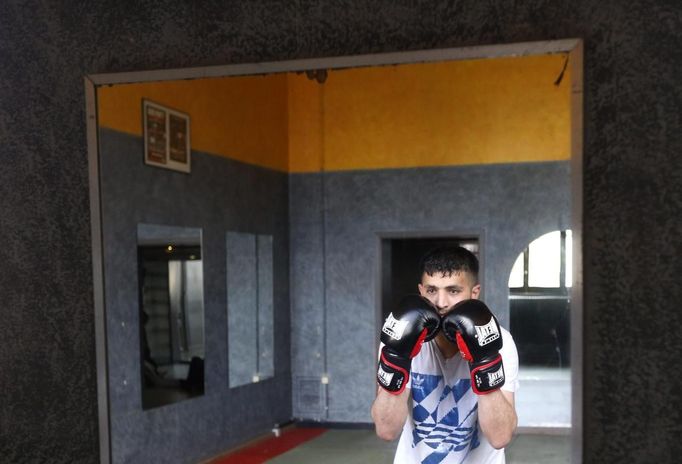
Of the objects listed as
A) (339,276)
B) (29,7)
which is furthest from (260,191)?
(29,7)

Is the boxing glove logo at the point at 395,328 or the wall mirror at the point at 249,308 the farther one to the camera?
the wall mirror at the point at 249,308

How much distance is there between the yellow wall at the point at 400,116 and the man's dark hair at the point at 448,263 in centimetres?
354

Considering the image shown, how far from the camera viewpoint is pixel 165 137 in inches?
187

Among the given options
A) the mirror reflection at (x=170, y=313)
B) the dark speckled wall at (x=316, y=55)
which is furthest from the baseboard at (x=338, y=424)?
the dark speckled wall at (x=316, y=55)

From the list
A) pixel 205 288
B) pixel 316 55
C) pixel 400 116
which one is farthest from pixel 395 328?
pixel 400 116

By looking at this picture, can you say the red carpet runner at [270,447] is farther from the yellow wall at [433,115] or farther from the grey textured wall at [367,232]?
the yellow wall at [433,115]

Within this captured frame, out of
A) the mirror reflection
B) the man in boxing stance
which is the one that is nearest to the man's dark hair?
the man in boxing stance

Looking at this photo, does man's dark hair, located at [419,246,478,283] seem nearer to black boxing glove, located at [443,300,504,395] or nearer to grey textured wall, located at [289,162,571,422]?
black boxing glove, located at [443,300,504,395]

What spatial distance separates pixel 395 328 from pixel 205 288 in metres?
3.52

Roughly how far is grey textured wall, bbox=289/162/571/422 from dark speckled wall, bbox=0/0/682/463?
4583mm

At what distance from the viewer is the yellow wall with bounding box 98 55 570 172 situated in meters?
5.89

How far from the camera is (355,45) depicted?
4.91ft

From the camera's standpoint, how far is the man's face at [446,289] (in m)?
2.13
